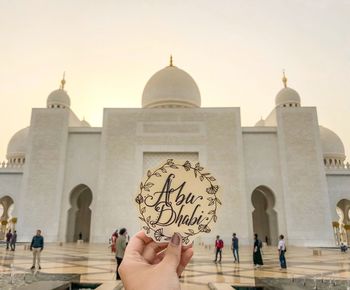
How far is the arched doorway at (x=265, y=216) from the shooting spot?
15.7 meters

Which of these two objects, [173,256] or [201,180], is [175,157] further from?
[173,256]

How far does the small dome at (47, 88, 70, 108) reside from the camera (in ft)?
59.6

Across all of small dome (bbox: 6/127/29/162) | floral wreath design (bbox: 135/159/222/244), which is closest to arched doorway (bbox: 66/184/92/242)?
small dome (bbox: 6/127/29/162)

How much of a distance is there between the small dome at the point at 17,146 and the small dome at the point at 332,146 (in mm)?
21506

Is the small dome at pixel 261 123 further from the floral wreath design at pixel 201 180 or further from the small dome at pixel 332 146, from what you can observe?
the floral wreath design at pixel 201 180

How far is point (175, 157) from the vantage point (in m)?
15.2

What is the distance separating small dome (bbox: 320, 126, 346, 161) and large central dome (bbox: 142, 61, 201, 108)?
9.48m

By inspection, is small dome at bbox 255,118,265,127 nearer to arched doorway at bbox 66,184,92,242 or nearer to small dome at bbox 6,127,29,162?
arched doorway at bbox 66,184,92,242

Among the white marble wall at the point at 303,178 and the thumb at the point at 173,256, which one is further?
the white marble wall at the point at 303,178

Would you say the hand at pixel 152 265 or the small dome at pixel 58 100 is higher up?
the small dome at pixel 58 100

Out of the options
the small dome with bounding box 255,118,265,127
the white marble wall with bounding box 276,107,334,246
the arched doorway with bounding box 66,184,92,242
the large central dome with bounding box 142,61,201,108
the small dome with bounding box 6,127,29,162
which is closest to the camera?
the white marble wall with bounding box 276,107,334,246

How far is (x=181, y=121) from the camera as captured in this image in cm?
1599

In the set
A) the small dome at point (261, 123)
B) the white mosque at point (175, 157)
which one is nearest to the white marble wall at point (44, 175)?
the white mosque at point (175, 157)

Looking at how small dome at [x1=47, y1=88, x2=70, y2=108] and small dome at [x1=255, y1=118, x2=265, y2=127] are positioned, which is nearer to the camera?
small dome at [x1=47, y1=88, x2=70, y2=108]
